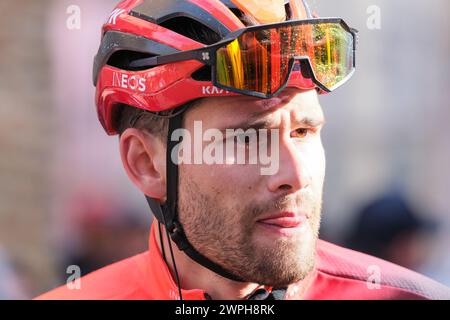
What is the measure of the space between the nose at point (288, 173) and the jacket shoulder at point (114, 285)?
102 cm

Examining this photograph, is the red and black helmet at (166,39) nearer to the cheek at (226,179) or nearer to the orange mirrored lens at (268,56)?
the orange mirrored lens at (268,56)

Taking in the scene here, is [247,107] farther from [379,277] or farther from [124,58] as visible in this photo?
[379,277]

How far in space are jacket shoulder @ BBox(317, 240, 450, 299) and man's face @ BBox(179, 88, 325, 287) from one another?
0.50m

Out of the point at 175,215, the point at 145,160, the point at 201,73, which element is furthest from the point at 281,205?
the point at 145,160

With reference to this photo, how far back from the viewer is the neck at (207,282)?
344 centimetres

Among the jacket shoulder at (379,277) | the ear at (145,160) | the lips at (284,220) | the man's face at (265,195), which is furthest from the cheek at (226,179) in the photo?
the jacket shoulder at (379,277)

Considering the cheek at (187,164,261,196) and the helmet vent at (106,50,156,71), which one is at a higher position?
the helmet vent at (106,50,156,71)

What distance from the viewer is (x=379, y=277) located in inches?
144

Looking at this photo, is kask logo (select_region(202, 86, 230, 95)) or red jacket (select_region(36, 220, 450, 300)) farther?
red jacket (select_region(36, 220, 450, 300))

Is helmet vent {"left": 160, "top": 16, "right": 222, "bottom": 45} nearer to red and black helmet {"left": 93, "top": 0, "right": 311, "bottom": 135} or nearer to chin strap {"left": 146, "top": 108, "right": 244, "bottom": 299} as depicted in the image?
red and black helmet {"left": 93, "top": 0, "right": 311, "bottom": 135}

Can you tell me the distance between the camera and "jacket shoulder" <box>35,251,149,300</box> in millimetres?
3805

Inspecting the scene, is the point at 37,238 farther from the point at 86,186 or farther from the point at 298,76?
the point at 298,76

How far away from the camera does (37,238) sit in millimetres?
7547

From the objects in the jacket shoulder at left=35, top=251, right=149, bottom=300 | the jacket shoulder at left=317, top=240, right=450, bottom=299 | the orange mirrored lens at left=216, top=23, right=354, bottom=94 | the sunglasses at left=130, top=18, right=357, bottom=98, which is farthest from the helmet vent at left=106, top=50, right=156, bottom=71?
the jacket shoulder at left=317, top=240, right=450, bottom=299
